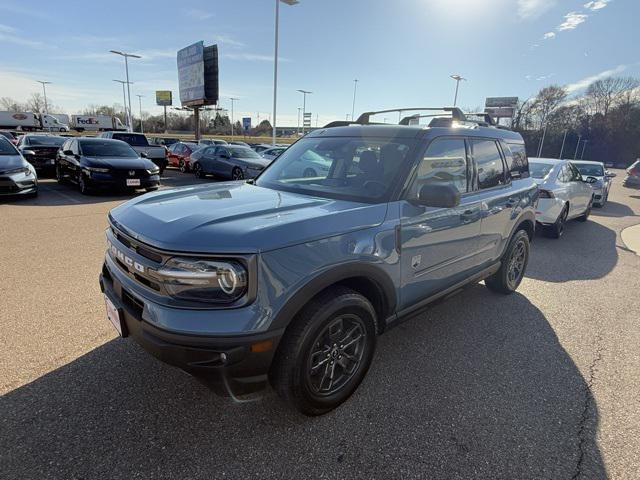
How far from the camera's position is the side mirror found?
99.9 inches

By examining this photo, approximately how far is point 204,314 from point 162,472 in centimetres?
90

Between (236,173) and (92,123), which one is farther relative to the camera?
(92,123)

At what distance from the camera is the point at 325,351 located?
2.38 meters

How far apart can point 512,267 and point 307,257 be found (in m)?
3.51

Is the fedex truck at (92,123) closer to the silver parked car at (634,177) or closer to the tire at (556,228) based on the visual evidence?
the silver parked car at (634,177)

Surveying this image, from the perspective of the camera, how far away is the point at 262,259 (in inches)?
74.5

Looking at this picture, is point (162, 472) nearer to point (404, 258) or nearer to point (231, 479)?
point (231, 479)

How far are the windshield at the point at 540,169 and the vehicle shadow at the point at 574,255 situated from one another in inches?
46.9

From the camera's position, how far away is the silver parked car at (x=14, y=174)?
8838mm

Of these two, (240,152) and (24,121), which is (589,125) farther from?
(24,121)

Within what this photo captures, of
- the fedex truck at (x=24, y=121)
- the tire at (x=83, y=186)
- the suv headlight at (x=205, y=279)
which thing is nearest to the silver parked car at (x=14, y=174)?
the tire at (x=83, y=186)

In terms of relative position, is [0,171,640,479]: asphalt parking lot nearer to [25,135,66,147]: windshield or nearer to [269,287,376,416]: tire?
[269,287,376,416]: tire

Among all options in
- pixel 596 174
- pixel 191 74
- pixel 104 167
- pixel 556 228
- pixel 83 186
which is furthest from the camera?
pixel 191 74

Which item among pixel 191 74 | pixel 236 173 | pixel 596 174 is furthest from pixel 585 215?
pixel 191 74
